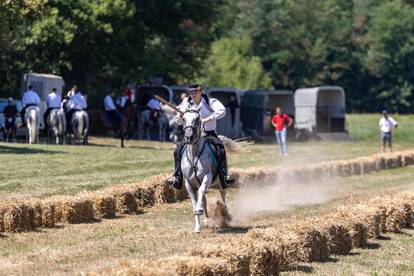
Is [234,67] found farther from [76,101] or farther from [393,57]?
[76,101]

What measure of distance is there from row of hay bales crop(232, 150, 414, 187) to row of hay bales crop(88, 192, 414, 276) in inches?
311

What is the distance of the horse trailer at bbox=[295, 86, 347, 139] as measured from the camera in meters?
62.4

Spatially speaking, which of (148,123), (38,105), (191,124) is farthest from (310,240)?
(148,123)

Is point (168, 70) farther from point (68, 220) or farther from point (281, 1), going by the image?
point (281, 1)

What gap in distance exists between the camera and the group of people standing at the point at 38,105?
41.2 meters

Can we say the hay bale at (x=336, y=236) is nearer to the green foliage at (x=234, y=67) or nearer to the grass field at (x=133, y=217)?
the grass field at (x=133, y=217)

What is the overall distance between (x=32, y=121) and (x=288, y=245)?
2683 cm

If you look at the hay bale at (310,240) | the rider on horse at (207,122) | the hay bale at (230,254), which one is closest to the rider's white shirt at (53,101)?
the rider on horse at (207,122)

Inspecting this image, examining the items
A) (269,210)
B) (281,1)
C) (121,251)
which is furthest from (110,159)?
(281,1)

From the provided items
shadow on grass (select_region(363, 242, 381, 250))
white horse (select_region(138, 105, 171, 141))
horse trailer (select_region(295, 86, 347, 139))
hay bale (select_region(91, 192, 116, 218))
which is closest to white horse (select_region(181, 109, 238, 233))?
hay bale (select_region(91, 192, 116, 218))

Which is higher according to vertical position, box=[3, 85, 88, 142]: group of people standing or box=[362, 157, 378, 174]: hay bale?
box=[3, 85, 88, 142]: group of people standing

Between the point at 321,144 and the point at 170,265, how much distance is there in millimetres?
46223

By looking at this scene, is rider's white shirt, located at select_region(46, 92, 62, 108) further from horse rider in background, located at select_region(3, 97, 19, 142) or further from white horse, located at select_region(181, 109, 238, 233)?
white horse, located at select_region(181, 109, 238, 233)

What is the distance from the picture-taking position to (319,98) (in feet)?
209
